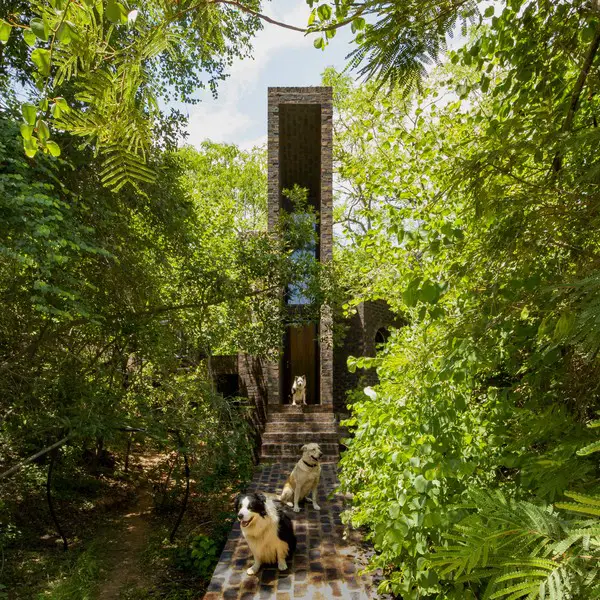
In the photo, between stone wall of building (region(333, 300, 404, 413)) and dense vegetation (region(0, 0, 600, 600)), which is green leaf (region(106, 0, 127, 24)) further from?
stone wall of building (region(333, 300, 404, 413))

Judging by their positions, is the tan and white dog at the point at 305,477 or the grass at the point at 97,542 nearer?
the grass at the point at 97,542

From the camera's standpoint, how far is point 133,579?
6172 mm

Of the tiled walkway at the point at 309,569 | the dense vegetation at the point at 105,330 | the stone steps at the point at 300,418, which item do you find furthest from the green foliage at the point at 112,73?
the stone steps at the point at 300,418

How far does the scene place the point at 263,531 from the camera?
4.45 meters

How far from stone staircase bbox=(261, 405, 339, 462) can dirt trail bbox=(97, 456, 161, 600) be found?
8.23 ft

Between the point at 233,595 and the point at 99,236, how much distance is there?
193 inches

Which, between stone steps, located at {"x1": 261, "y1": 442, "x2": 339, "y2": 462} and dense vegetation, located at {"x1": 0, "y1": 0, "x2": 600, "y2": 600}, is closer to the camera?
dense vegetation, located at {"x1": 0, "y1": 0, "x2": 600, "y2": 600}

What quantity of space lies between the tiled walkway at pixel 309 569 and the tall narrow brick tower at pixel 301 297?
124 inches

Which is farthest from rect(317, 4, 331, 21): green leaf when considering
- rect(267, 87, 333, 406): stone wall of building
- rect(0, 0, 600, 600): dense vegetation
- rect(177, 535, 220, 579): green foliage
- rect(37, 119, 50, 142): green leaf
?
rect(267, 87, 333, 406): stone wall of building

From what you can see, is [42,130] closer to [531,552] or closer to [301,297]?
[531,552]

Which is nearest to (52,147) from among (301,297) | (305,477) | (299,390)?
(305,477)

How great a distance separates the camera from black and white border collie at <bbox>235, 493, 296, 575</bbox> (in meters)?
4.39

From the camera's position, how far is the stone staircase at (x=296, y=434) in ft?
30.1

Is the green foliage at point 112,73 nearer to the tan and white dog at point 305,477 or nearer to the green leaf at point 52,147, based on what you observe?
the green leaf at point 52,147
